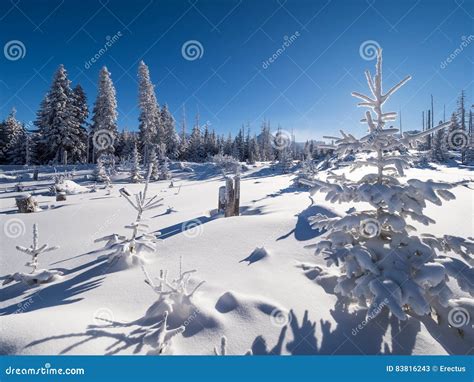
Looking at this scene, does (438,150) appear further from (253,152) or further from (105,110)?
(105,110)

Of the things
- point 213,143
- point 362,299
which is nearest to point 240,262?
point 362,299

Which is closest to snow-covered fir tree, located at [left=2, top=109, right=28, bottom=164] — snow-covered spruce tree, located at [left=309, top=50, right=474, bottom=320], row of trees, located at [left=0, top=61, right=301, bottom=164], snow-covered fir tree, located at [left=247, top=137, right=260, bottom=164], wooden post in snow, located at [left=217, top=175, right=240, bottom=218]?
row of trees, located at [left=0, top=61, right=301, bottom=164]

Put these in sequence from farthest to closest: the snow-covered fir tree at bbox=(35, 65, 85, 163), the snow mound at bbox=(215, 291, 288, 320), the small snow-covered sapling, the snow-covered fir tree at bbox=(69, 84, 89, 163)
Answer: the snow-covered fir tree at bbox=(69, 84, 89, 163) < the snow-covered fir tree at bbox=(35, 65, 85, 163) < the snow mound at bbox=(215, 291, 288, 320) < the small snow-covered sapling

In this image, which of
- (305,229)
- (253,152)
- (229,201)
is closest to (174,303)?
(305,229)

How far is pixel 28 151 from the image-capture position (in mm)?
38188

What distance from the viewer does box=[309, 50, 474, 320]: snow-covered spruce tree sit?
3.19 m

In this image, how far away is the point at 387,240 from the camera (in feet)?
13.0

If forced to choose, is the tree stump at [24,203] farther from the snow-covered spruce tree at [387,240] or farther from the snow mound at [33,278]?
the snow-covered spruce tree at [387,240]

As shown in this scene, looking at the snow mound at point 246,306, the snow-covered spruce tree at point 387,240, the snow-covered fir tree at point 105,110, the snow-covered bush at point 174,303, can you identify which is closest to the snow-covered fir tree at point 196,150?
the snow-covered fir tree at point 105,110

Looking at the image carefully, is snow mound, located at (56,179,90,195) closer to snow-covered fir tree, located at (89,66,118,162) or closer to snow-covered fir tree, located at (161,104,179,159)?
snow-covered fir tree, located at (89,66,118,162)

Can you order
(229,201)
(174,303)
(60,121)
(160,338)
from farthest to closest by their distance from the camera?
(60,121) → (229,201) → (174,303) → (160,338)

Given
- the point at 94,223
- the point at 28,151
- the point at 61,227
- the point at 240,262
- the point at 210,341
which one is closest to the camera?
the point at 210,341
